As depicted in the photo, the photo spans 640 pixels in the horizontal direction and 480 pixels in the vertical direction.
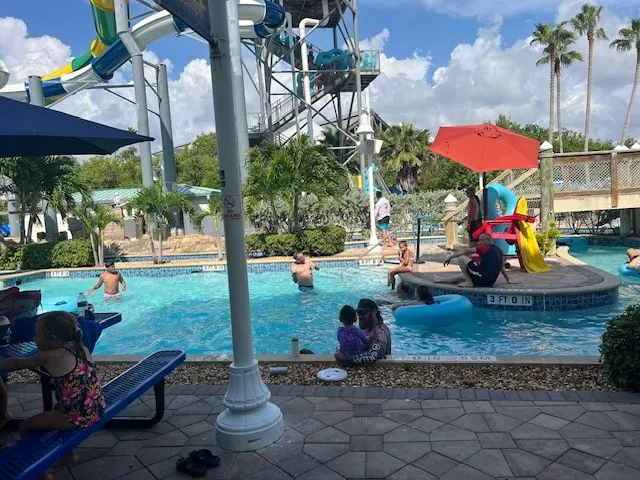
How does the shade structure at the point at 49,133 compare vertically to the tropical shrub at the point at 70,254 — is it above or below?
above

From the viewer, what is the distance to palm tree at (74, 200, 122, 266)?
53.0 ft

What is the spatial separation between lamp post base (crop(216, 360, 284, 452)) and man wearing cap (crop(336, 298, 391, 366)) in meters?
1.49

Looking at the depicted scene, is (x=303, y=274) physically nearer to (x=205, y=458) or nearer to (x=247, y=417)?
(x=247, y=417)

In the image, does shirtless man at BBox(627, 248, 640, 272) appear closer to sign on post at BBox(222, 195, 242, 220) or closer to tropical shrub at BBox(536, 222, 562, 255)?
tropical shrub at BBox(536, 222, 562, 255)

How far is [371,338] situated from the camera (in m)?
4.93

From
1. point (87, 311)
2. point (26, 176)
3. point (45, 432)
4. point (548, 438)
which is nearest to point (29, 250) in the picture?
point (26, 176)

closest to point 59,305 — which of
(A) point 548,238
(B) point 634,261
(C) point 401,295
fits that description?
(C) point 401,295

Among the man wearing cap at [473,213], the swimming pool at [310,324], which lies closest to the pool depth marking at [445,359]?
the swimming pool at [310,324]

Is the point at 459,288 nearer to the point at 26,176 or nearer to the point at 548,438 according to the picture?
the point at 548,438

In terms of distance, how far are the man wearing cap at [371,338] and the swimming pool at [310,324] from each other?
2249 millimetres

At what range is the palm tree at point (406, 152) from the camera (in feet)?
98.4

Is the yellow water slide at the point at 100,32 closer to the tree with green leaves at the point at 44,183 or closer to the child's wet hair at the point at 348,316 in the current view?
the tree with green leaves at the point at 44,183

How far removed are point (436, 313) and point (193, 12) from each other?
617 centimetres

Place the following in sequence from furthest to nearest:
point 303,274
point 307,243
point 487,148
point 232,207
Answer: point 307,243 < point 303,274 < point 487,148 < point 232,207
